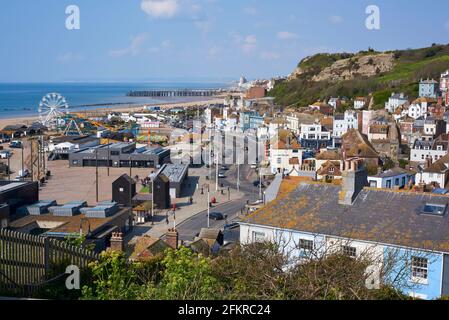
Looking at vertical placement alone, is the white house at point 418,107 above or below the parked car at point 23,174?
above

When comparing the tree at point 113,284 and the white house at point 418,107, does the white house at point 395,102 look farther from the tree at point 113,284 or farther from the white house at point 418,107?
the tree at point 113,284

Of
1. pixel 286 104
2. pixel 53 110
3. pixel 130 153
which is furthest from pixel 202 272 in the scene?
pixel 286 104

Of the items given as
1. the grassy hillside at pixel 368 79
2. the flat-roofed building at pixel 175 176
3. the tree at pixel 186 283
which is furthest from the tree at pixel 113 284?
the grassy hillside at pixel 368 79

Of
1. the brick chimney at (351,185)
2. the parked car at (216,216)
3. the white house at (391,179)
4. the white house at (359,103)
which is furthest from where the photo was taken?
the white house at (359,103)

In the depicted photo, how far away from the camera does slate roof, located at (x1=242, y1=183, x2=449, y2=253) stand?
11586 millimetres

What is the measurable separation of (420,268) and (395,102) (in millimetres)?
62188

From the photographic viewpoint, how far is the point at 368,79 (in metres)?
91.5

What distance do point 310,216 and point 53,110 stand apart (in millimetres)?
57353

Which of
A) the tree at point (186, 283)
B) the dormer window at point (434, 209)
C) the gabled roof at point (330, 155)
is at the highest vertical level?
the tree at point (186, 283)

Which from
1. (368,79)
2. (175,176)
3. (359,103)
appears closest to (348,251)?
(175,176)

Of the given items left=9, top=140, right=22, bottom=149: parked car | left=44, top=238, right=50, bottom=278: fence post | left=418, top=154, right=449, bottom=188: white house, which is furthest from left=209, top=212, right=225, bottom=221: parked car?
left=9, top=140, right=22, bottom=149: parked car

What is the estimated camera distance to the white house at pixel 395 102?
69381 millimetres
